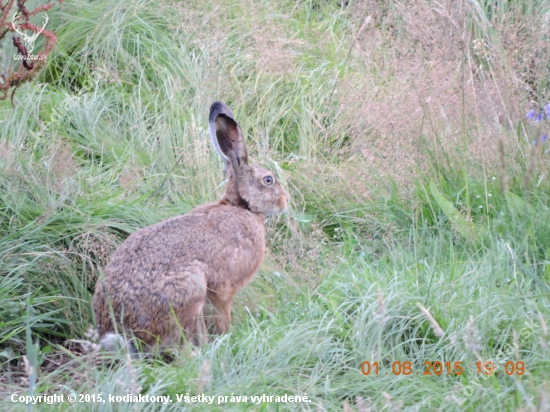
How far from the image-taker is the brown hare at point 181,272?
395 cm

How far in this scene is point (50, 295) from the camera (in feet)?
14.9

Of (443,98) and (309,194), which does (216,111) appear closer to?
(309,194)

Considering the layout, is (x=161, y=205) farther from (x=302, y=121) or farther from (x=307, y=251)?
(x=302, y=121)

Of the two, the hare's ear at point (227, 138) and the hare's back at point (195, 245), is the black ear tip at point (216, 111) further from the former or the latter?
the hare's back at point (195, 245)

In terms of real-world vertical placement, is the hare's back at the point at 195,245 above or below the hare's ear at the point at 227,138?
below

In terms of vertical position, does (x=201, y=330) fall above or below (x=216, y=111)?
below

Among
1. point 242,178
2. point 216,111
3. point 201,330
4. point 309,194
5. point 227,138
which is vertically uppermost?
point 216,111

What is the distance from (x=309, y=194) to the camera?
19.5 ft

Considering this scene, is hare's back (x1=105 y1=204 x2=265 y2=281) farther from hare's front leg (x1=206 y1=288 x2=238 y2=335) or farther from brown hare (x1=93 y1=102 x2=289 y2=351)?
hare's front leg (x1=206 y1=288 x2=238 y2=335)

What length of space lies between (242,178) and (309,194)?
3.76 feet
